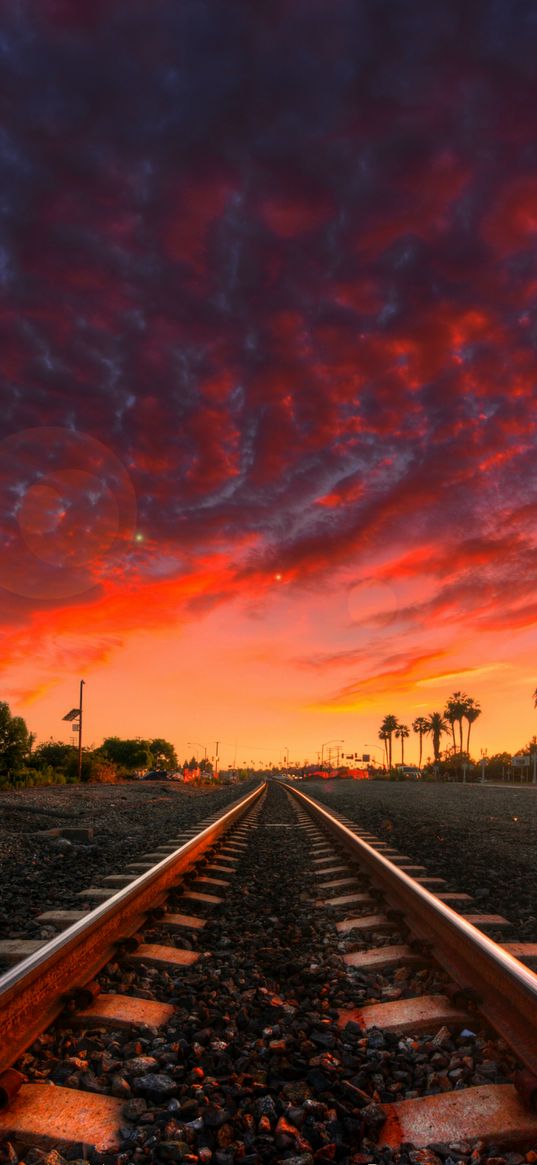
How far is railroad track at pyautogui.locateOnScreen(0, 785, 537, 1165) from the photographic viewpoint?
7.06ft

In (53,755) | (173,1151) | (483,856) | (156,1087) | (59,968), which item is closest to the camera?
(173,1151)

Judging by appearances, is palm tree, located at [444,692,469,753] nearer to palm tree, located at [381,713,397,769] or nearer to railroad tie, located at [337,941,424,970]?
palm tree, located at [381,713,397,769]

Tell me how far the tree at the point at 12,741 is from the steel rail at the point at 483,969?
131 feet

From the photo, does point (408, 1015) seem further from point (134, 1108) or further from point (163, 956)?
point (163, 956)

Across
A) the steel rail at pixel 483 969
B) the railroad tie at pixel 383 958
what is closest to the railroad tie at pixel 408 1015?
the steel rail at pixel 483 969

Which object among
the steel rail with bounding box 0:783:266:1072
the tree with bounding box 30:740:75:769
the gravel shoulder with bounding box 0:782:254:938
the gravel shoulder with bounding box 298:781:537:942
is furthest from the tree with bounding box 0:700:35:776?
the steel rail with bounding box 0:783:266:1072

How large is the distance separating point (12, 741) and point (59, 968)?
1638 inches

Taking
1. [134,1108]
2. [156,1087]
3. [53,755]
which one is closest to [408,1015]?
[156,1087]

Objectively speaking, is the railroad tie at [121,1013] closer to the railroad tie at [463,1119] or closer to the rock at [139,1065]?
the rock at [139,1065]

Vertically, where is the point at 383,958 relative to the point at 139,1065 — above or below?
below

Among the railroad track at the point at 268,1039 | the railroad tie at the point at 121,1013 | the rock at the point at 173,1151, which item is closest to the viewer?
the rock at the point at 173,1151

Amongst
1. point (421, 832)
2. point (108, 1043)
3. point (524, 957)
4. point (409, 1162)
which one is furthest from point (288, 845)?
point (409, 1162)

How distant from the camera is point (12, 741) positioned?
40969 millimetres

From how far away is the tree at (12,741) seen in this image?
4028 centimetres
